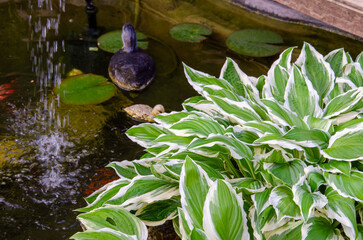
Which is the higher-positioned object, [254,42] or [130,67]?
[254,42]

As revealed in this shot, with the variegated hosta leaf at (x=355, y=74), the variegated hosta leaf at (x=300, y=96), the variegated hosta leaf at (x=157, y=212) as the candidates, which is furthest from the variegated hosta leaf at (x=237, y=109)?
the variegated hosta leaf at (x=355, y=74)

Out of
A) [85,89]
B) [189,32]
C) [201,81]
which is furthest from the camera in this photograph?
[189,32]

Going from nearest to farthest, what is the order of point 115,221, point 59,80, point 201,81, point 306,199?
point 306,199 < point 115,221 < point 201,81 < point 59,80

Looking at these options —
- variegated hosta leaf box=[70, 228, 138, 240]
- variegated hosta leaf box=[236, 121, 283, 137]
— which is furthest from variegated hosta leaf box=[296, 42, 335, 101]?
variegated hosta leaf box=[70, 228, 138, 240]

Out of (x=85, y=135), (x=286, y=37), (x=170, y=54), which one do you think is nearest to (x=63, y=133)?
(x=85, y=135)

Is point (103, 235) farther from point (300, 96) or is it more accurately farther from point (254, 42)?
point (254, 42)

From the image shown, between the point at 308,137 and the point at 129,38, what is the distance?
2402mm

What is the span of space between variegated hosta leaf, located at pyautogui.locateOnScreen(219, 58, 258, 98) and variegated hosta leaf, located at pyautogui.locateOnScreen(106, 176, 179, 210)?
579mm

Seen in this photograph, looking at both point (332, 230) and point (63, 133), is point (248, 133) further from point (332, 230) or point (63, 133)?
point (63, 133)

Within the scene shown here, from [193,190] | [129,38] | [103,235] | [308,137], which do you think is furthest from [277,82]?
[129,38]

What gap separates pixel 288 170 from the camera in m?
1.34

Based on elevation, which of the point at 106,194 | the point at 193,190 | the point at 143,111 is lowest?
the point at 143,111

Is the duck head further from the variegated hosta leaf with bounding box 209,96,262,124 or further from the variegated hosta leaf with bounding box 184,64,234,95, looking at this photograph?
the variegated hosta leaf with bounding box 209,96,262,124

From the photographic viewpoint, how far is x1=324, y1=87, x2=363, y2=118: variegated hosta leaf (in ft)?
4.85
